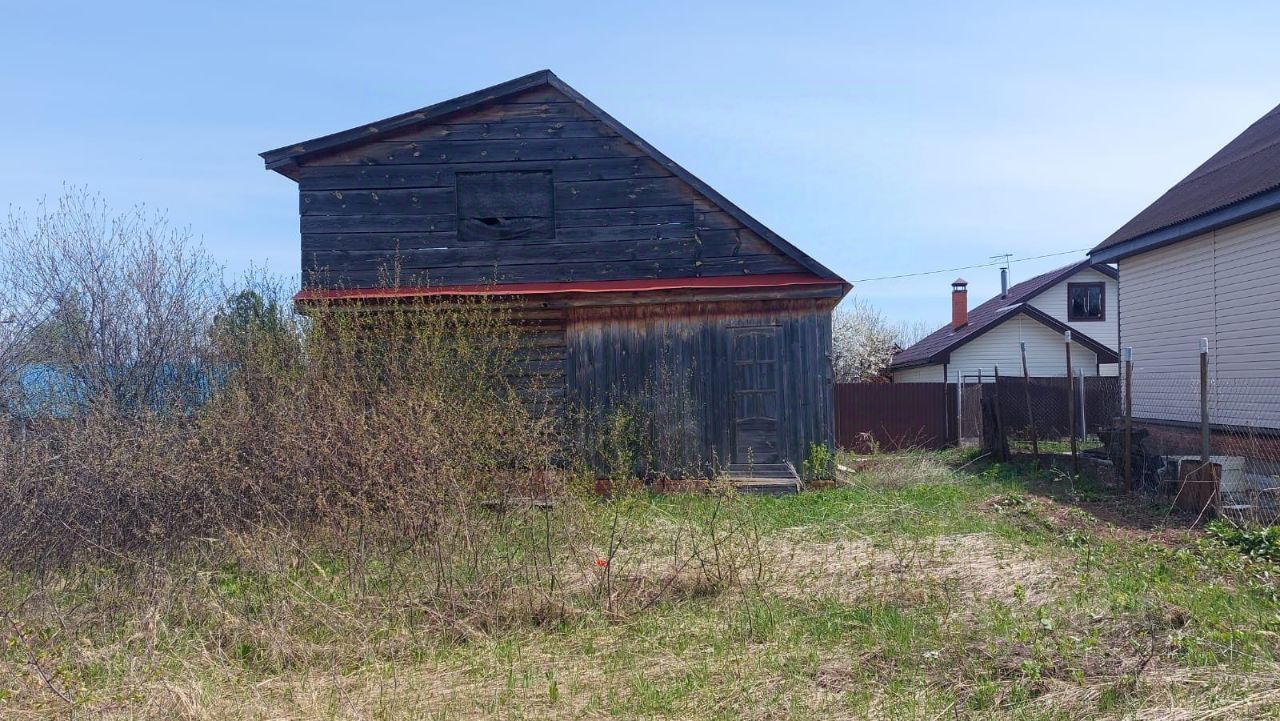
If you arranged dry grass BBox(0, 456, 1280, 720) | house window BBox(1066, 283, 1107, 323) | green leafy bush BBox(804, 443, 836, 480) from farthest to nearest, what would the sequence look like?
1. house window BBox(1066, 283, 1107, 323)
2. green leafy bush BBox(804, 443, 836, 480)
3. dry grass BBox(0, 456, 1280, 720)

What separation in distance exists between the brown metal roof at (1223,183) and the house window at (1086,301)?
48.8 feet

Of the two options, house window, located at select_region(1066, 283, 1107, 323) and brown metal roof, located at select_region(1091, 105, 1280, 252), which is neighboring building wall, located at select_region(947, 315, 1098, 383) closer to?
house window, located at select_region(1066, 283, 1107, 323)

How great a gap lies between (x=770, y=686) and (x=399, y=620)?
254 centimetres

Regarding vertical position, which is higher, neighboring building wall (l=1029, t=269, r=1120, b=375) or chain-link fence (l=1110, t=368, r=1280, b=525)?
neighboring building wall (l=1029, t=269, r=1120, b=375)

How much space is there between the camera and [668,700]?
16.2 ft

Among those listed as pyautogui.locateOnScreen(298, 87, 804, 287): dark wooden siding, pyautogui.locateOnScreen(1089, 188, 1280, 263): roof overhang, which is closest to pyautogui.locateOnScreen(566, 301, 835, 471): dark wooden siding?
pyautogui.locateOnScreen(298, 87, 804, 287): dark wooden siding

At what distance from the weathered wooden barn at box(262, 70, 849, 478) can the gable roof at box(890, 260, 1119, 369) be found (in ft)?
55.0

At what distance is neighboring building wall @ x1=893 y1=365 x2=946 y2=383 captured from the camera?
2927 centimetres

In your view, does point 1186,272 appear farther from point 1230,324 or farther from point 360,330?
point 360,330

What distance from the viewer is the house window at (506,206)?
13.2m

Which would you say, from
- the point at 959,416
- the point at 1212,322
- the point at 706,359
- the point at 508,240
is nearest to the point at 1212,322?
the point at 1212,322

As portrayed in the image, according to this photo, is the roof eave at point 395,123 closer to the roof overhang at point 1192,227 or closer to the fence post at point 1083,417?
the roof overhang at point 1192,227

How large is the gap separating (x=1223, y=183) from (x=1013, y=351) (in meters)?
15.4

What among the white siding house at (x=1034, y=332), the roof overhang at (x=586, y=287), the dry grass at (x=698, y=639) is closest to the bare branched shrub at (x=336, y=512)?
the dry grass at (x=698, y=639)
